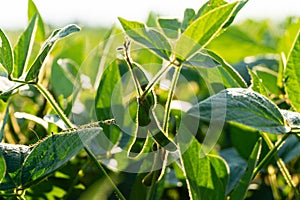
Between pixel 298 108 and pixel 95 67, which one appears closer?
pixel 298 108

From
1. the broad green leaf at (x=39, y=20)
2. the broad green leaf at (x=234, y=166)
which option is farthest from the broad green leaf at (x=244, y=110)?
the broad green leaf at (x=39, y=20)

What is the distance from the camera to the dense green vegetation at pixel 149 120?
0.49 m

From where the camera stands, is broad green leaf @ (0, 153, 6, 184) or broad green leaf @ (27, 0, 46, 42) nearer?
broad green leaf @ (0, 153, 6, 184)

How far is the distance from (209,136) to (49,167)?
0.59ft

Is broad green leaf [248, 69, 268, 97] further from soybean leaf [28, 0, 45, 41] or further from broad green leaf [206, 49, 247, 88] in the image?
soybean leaf [28, 0, 45, 41]

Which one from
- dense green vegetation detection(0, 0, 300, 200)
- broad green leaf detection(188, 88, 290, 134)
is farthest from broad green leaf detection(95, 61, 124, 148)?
broad green leaf detection(188, 88, 290, 134)

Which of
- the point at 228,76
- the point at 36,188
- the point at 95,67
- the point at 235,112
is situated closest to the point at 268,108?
the point at 235,112

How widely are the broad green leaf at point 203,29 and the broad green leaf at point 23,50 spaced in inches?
6.7

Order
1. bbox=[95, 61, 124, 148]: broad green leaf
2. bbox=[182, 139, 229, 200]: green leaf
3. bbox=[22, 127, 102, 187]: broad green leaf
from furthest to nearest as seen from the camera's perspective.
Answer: bbox=[95, 61, 124, 148]: broad green leaf
bbox=[182, 139, 229, 200]: green leaf
bbox=[22, 127, 102, 187]: broad green leaf

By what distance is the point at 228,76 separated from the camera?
26.4 inches

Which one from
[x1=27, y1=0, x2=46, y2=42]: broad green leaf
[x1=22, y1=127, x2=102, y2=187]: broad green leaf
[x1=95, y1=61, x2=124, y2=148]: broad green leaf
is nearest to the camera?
[x1=22, y1=127, x2=102, y2=187]: broad green leaf

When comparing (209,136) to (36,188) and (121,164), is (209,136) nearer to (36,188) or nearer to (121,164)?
(121,164)

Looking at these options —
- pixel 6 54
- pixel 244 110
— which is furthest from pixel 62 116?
pixel 244 110

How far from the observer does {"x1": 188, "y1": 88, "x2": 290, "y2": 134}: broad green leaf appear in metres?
0.48
